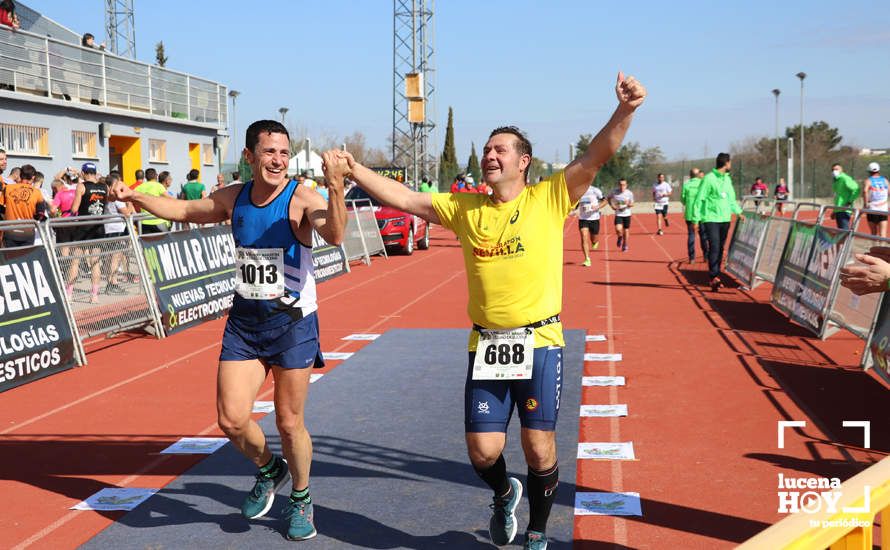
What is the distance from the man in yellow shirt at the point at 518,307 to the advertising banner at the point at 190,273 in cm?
795

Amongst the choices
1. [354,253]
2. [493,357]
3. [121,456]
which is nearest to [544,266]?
[493,357]

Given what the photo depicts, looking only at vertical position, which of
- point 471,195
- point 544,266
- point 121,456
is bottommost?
point 121,456

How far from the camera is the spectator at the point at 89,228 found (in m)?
10.6

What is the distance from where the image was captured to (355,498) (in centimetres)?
561

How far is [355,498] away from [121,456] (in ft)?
6.67

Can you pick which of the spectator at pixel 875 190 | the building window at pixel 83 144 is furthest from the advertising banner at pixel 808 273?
the building window at pixel 83 144

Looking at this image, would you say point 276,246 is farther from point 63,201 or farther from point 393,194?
point 63,201

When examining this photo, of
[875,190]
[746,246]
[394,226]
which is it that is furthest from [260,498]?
[875,190]

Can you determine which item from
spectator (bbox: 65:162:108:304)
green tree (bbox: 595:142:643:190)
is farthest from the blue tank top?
green tree (bbox: 595:142:643:190)

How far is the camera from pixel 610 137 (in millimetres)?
4242

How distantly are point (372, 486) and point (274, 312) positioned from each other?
1.46 metres

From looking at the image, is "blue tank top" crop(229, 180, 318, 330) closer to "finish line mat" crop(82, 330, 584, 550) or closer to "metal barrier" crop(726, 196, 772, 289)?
"finish line mat" crop(82, 330, 584, 550)

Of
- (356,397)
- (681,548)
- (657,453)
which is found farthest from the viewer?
(356,397)

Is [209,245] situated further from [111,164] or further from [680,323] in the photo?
[111,164]
